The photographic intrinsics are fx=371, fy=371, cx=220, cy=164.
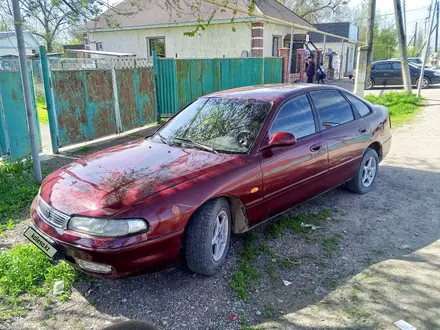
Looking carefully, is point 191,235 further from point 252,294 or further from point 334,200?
point 334,200

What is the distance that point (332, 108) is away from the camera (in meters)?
4.73

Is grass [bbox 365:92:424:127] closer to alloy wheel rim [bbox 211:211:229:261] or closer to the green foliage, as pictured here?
alloy wheel rim [bbox 211:211:229:261]

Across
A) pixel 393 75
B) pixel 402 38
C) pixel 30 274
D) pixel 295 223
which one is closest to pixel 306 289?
pixel 295 223

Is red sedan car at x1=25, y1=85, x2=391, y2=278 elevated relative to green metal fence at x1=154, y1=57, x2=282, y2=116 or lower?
lower

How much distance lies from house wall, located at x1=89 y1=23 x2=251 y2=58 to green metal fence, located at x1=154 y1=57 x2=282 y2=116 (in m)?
4.28

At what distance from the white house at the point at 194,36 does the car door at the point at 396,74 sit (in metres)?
6.04

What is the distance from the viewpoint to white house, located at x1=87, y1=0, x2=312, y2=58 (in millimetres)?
16750

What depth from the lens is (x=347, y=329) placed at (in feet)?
8.86

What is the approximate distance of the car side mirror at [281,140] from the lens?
364 cm

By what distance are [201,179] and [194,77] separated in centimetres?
839

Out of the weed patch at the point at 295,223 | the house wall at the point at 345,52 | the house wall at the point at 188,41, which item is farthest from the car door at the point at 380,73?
the weed patch at the point at 295,223

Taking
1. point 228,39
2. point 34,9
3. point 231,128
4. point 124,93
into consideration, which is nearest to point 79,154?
point 124,93

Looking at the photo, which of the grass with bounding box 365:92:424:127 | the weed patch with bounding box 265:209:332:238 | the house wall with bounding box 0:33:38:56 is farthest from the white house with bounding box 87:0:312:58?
the weed patch with bounding box 265:209:332:238

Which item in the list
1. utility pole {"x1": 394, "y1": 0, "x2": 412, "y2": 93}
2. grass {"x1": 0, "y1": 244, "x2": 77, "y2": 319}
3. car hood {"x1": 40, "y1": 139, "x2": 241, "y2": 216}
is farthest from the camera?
utility pole {"x1": 394, "y1": 0, "x2": 412, "y2": 93}
